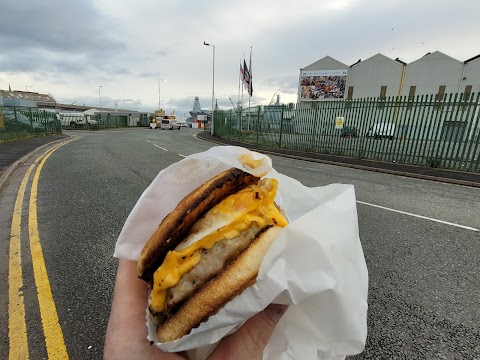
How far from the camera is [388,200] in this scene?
633cm

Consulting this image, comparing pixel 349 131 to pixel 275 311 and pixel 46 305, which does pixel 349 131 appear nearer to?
pixel 46 305

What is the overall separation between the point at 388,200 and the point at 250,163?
A: 5.96 meters

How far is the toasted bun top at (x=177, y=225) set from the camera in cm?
104

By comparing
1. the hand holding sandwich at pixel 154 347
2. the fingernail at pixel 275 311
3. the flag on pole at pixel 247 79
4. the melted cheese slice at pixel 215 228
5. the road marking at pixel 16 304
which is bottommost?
the road marking at pixel 16 304

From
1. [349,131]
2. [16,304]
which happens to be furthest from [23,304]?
[349,131]

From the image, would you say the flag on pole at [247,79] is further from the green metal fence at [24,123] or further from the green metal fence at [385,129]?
the green metal fence at [24,123]

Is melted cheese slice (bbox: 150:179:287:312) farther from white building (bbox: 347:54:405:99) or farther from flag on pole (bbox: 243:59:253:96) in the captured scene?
white building (bbox: 347:54:405:99)

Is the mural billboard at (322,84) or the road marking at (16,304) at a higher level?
the mural billboard at (322,84)

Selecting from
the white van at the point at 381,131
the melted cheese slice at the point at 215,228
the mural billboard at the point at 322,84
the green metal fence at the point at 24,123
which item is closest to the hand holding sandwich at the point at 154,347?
the melted cheese slice at the point at 215,228

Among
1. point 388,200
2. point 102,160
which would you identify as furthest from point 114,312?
point 102,160

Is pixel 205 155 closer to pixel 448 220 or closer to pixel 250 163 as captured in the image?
pixel 250 163

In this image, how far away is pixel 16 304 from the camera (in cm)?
250

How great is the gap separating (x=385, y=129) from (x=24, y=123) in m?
22.6

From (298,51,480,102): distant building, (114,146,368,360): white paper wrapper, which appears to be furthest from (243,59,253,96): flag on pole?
(114,146,368,360): white paper wrapper
